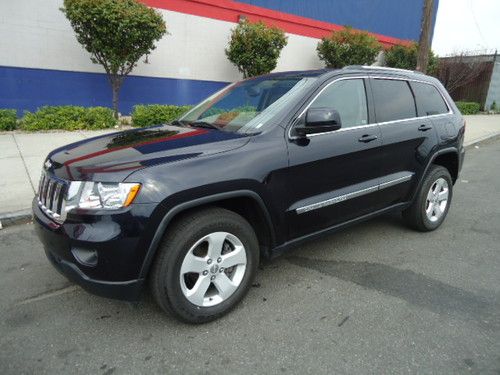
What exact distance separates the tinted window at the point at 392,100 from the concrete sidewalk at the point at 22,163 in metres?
4.07

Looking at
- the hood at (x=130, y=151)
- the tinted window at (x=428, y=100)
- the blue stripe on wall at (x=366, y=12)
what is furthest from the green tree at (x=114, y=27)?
the tinted window at (x=428, y=100)

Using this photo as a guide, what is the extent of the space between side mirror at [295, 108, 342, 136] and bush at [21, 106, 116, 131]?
784 cm

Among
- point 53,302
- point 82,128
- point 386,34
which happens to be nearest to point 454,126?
point 53,302

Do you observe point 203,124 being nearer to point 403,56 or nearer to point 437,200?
point 437,200

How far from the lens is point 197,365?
2.34 metres

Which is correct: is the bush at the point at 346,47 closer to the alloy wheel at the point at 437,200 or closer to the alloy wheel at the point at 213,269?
the alloy wheel at the point at 437,200

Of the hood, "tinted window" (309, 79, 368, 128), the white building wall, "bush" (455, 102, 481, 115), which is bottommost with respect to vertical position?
the hood

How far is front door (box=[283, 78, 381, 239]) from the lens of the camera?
2.99m

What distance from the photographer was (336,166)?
3.21m

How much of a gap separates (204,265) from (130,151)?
90 cm

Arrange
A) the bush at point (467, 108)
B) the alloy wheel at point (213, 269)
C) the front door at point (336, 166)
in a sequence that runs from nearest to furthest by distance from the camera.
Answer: the alloy wheel at point (213, 269), the front door at point (336, 166), the bush at point (467, 108)

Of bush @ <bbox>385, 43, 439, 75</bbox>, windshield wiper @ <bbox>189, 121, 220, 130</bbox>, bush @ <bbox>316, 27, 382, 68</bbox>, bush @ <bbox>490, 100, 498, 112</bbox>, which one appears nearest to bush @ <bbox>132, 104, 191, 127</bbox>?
windshield wiper @ <bbox>189, 121, 220, 130</bbox>

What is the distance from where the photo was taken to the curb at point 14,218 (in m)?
4.48

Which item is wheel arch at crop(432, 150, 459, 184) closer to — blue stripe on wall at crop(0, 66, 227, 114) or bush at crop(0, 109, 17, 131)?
bush at crop(0, 109, 17, 131)
